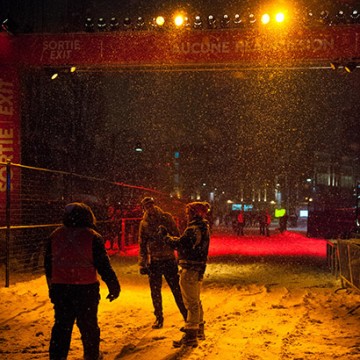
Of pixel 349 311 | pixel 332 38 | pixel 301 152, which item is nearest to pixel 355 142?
pixel 301 152

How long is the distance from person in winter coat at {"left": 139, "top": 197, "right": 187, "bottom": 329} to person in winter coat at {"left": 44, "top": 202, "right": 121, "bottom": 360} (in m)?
2.35

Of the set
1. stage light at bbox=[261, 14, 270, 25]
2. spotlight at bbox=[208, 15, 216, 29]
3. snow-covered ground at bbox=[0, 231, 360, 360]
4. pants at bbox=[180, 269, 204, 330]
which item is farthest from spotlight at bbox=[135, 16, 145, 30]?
pants at bbox=[180, 269, 204, 330]

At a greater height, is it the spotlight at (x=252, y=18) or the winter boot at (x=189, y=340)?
the spotlight at (x=252, y=18)

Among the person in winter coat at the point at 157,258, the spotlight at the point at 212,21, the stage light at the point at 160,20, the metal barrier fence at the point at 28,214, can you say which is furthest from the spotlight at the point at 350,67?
the person in winter coat at the point at 157,258

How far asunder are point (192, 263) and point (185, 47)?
1000 centimetres

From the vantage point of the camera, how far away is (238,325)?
7516 mm

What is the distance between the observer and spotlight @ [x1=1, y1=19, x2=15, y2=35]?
1538cm

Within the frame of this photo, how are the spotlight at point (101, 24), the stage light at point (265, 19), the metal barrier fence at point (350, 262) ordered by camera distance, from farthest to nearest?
the spotlight at point (101, 24) < the stage light at point (265, 19) < the metal barrier fence at point (350, 262)

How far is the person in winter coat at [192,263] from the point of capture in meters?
6.24

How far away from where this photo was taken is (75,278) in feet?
15.2

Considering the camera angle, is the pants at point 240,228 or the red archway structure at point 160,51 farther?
the pants at point 240,228

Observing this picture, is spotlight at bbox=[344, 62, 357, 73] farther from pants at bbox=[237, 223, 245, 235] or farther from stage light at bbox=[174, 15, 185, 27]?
pants at bbox=[237, 223, 245, 235]

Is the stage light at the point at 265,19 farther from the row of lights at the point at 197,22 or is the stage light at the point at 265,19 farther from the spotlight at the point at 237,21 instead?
the spotlight at the point at 237,21

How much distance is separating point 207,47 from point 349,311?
352 inches
